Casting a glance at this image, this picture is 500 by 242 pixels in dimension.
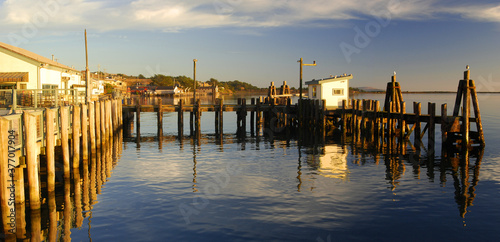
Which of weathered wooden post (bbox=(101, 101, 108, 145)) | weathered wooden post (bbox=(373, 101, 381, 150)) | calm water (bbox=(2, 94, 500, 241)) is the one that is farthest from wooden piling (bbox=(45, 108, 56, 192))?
weathered wooden post (bbox=(373, 101, 381, 150))

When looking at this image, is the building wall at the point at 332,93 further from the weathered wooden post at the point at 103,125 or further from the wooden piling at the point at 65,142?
the wooden piling at the point at 65,142

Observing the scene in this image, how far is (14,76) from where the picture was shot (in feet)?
110

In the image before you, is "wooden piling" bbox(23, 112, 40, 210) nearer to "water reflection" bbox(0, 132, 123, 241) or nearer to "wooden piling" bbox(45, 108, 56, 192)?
"water reflection" bbox(0, 132, 123, 241)

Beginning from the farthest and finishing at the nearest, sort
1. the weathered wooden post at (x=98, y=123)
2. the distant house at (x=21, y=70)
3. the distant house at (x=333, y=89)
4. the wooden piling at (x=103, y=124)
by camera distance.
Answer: the distant house at (x=333, y=89) < the distant house at (x=21, y=70) < the wooden piling at (x=103, y=124) < the weathered wooden post at (x=98, y=123)

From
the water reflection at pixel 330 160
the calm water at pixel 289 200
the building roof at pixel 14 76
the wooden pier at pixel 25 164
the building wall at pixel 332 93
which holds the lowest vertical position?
the calm water at pixel 289 200

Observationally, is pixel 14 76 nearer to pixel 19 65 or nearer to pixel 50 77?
pixel 19 65

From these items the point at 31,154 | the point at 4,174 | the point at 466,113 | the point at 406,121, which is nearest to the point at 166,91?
the point at 406,121

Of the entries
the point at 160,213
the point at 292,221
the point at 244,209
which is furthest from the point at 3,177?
the point at 292,221

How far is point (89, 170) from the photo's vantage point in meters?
19.0

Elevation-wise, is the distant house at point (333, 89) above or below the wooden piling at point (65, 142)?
above

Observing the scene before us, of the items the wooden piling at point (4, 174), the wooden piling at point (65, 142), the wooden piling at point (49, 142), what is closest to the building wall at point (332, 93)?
the wooden piling at point (65, 142)

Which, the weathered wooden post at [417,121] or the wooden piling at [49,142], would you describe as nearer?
the wooden piling at [49,142]

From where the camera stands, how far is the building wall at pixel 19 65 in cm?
3447

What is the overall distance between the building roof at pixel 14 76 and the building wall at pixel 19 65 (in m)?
0.45
